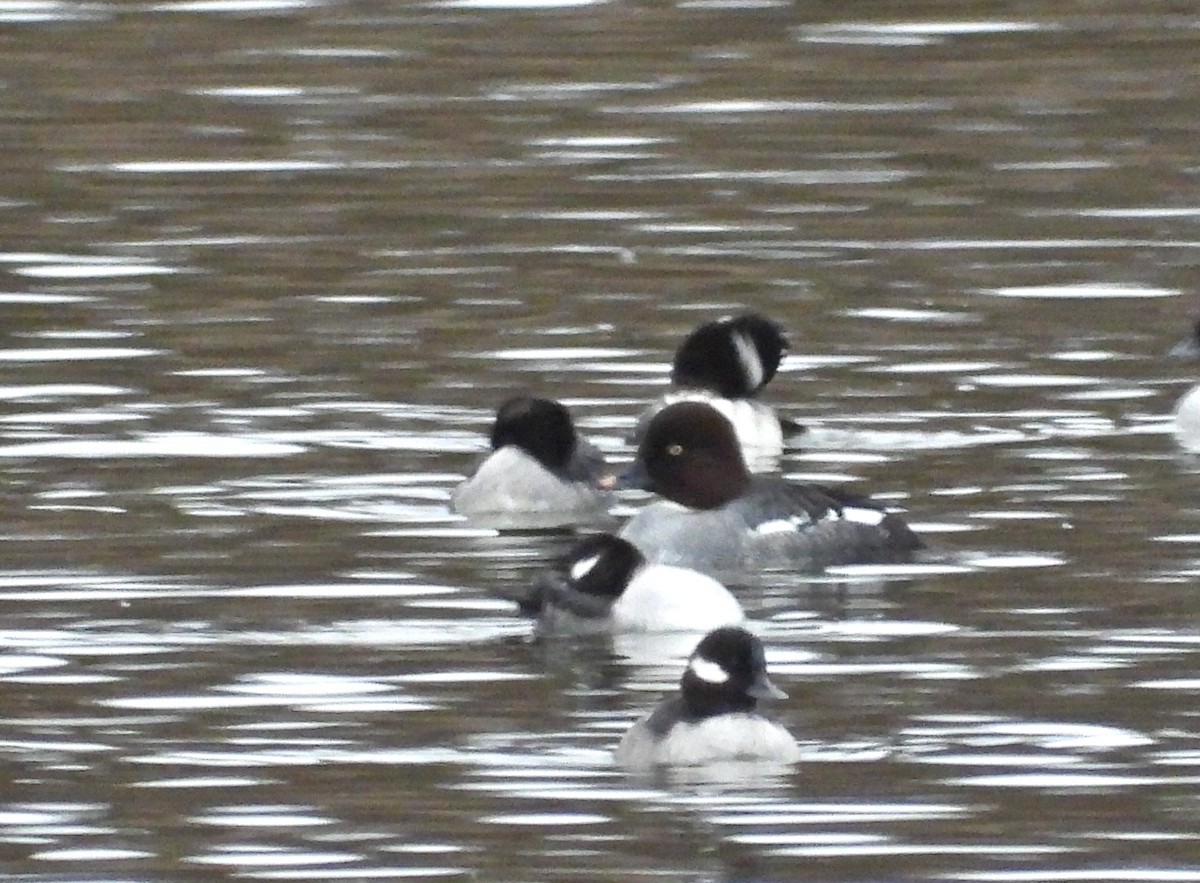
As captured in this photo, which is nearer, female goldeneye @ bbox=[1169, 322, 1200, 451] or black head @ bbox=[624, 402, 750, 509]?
black head @ bbox=[624, 402, 750, 509]

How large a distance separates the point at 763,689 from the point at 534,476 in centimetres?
475

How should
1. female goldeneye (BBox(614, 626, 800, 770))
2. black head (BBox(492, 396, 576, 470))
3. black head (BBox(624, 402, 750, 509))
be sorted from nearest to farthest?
female goldeneye (BBox(614, 626, 800, 770)) < black head (BBox(624, 402, 750, 509)) < black head (BBox(492, 396, 576, 470))

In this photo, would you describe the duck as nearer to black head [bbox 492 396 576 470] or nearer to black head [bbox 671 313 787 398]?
black head [bbox 671 313 787 398]

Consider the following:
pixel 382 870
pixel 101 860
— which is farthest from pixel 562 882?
pixel 101 860

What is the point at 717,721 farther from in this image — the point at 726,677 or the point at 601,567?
the point at 601,567

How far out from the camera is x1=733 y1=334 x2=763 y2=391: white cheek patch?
57.3 ft

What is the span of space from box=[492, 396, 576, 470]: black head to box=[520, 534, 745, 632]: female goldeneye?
2487 mm

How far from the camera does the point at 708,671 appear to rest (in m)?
11.1

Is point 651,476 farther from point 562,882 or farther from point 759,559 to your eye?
point 562,882

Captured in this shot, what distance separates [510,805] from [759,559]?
162 inches

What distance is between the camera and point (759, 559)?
14680mm

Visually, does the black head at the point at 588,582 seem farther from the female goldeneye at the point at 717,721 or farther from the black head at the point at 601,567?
the female goldeneye at the point at 717,721

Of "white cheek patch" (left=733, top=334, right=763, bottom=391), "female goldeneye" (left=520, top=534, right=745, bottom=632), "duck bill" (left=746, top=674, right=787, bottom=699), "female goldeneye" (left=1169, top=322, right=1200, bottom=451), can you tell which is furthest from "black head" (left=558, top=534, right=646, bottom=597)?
"white cheek patch" (left=733, top=334, right=763, bottom=391)

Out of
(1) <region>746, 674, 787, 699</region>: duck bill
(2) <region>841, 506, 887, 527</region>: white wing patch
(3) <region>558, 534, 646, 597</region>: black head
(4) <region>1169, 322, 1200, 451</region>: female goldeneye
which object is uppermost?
(1) <region>746, 674, 787, 699</region>: duck bill
